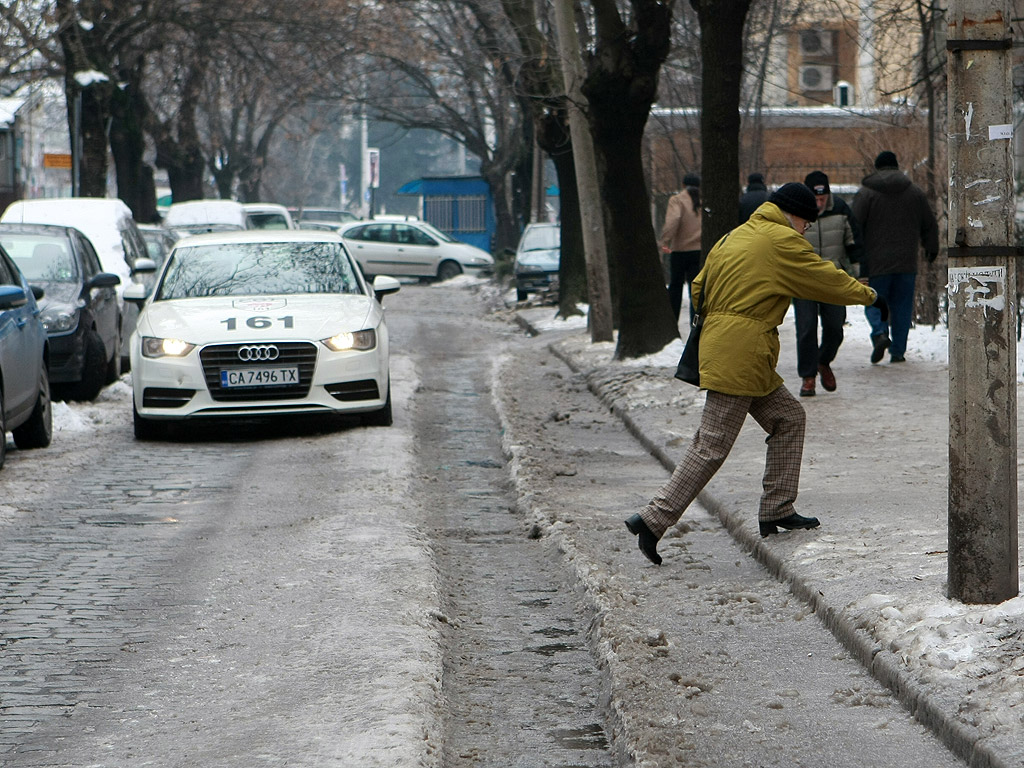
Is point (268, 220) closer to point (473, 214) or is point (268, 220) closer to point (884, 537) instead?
point (473, 214)

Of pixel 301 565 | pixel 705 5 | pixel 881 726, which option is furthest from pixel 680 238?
pixel 881 726

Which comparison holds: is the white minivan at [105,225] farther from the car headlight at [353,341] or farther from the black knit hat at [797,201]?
the black knit hat at [797,201]

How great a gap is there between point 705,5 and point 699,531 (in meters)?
7.53

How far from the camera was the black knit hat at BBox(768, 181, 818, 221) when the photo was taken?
6.84 meters

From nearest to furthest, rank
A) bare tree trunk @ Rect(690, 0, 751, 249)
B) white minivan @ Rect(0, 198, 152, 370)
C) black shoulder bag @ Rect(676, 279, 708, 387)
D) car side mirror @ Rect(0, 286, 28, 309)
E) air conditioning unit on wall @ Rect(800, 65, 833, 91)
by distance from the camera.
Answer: black shoulder bag @ Rect(676, 279, 708, 387), car side mirror @ Rect(0, 286, 28, 309), bare tree trunk @ Rect(690, 0, 751, 249), white minivan @ Rect(0, 198, 152, 370), air conditioning unit on wall @ Rect(800, 65, 833, 91)

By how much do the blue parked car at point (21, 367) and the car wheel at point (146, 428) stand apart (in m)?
0.62

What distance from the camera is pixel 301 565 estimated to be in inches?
268

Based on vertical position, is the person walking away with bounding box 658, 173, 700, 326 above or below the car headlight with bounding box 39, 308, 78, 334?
above

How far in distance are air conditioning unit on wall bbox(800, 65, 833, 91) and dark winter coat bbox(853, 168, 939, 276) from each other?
3391 centimetres

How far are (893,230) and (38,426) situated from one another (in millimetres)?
7257

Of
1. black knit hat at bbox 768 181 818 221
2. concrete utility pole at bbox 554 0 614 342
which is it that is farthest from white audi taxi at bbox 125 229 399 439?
concrete utility pole at bbox 554 0 614 342

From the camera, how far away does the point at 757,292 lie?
6688 mm

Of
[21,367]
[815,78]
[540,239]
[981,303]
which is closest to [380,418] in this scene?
[21,367]

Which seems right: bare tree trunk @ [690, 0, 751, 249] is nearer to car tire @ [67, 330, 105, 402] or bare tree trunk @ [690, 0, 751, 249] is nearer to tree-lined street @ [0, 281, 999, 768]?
tree-lined street @ [0, 281, 999, 768]
